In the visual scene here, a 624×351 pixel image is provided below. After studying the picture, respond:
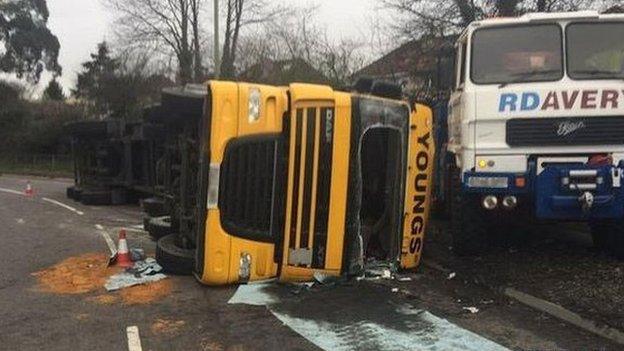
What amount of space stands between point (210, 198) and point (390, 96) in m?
2.43

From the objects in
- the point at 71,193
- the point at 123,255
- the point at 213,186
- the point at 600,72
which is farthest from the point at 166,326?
the point at 71,193

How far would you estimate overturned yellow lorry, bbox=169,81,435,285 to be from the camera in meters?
7.73

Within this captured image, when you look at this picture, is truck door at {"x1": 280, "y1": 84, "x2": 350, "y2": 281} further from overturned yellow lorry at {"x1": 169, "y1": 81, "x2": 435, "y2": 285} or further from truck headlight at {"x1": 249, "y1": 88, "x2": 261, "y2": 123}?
truck headlight at {"x1": 249, "y1": 88, "x2": 261, "y2": 123}

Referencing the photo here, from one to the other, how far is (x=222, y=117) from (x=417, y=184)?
243 centimetres

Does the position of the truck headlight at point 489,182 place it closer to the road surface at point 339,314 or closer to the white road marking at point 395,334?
the road surface at point 339,314

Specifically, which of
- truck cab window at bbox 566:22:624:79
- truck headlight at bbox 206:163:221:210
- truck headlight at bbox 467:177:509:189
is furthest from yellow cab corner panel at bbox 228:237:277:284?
truck cab window at bbox 566:22:624:79

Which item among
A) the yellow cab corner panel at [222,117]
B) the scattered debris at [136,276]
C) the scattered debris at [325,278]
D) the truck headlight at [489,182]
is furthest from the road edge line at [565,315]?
the scattered debris at [136,276]

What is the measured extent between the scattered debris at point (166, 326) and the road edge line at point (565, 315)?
3.15m

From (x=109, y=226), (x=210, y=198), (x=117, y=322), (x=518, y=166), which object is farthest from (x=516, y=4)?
(x=117, y=322)

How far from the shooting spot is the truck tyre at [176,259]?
341 inches

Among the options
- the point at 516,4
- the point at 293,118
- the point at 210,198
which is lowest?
the point at 210,198

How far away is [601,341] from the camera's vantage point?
6.02 metres

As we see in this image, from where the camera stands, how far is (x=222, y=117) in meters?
7.65

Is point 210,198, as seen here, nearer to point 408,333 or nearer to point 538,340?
point 408,333
